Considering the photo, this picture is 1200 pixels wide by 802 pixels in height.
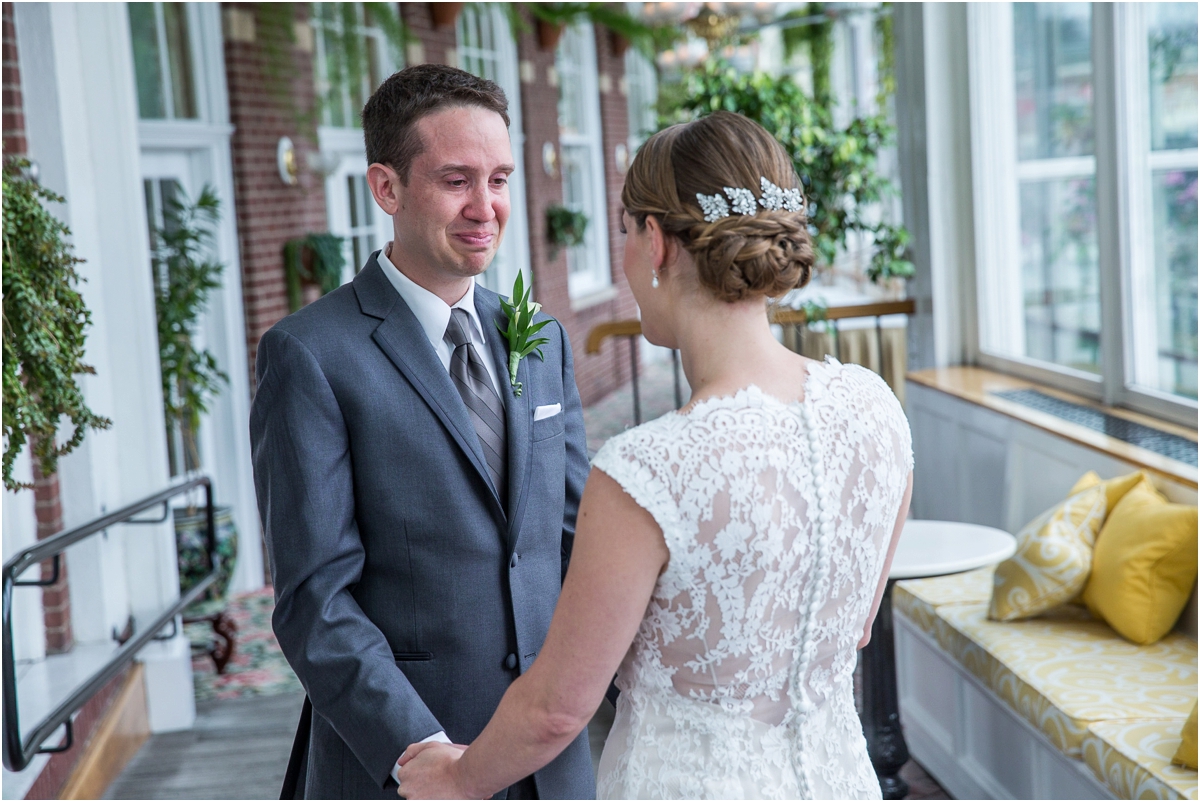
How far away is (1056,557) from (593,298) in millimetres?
8080

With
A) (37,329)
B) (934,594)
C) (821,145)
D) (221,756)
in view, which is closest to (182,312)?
(221,756)

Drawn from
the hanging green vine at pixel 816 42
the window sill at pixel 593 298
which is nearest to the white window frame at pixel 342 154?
the window sill at pixel 593 298

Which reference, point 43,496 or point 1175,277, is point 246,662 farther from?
point 1175,277

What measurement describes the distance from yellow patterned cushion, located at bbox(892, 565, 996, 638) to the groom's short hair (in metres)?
2.26

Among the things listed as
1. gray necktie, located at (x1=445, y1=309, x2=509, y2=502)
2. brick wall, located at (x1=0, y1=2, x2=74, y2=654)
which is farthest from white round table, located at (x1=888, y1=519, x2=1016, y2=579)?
brick wall, located at (x1=0, y1=2, x2=74, y2=654)

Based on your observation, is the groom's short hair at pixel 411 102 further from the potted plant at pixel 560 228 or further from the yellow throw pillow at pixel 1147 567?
the potted plant at pixel 560 228

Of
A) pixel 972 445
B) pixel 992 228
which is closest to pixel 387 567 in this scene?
pixel 972 445

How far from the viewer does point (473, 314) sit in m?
1.60

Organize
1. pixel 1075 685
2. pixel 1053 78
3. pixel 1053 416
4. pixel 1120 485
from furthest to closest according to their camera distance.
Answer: pixel 1053 78
pixel 1053 416
pixel 1120 485
pixel 1075 685

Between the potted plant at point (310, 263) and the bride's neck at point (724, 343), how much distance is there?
185 inches

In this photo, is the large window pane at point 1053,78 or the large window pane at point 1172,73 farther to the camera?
the large window pane at point 1053,78

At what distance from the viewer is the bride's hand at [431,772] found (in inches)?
51.3

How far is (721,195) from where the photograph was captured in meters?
1.17

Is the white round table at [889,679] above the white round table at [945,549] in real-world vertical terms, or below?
below
